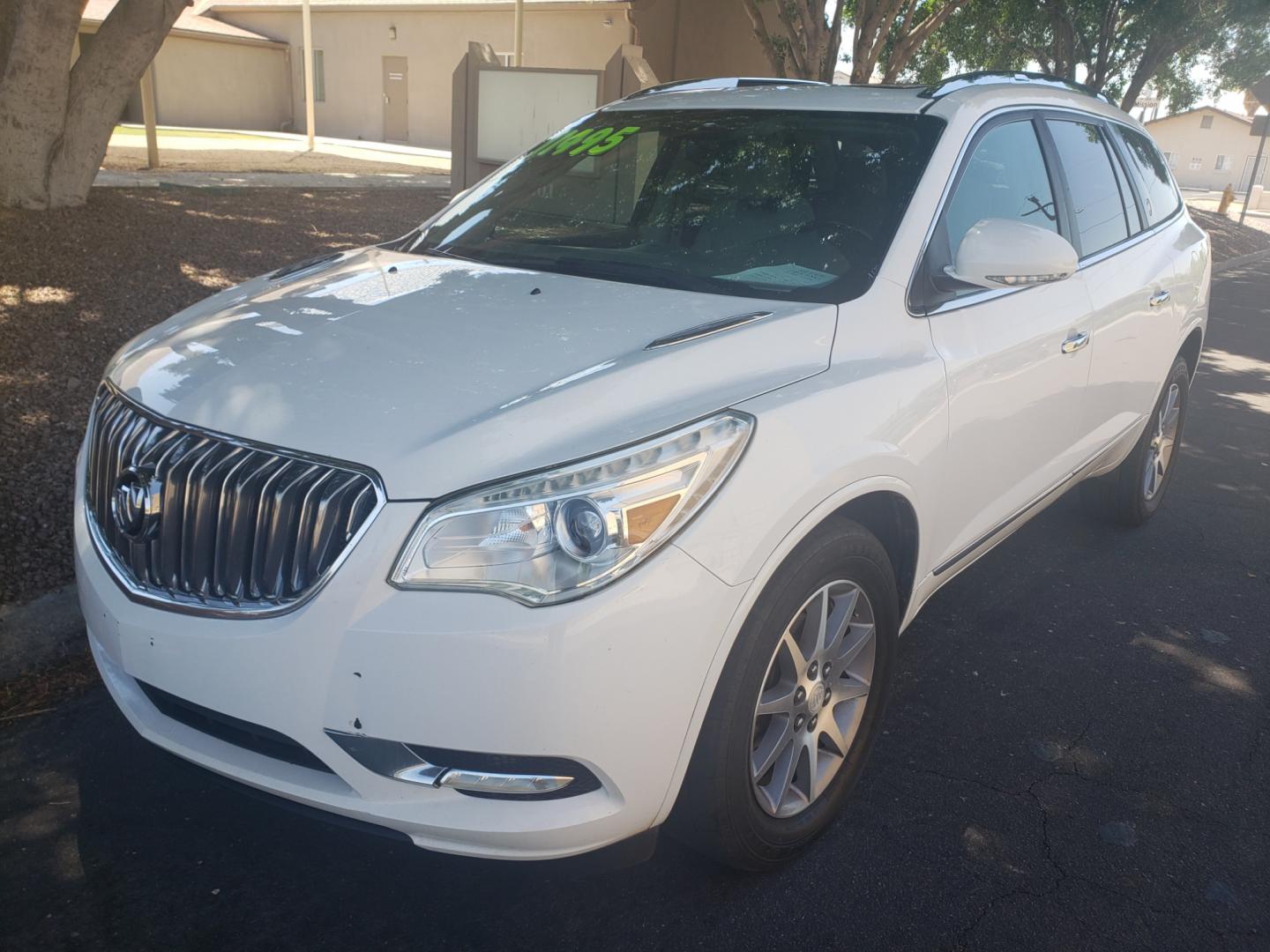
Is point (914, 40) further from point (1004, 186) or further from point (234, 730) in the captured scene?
point (234, 730)

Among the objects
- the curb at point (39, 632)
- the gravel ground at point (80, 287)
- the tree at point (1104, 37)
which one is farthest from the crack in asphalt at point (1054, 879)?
the tree at point (1104, 37)

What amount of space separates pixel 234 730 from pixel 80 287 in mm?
5248

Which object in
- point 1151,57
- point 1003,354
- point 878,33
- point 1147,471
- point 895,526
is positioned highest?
point 1151,57

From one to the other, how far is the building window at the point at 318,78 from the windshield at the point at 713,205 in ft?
94.6

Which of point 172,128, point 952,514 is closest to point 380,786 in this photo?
point 952,514

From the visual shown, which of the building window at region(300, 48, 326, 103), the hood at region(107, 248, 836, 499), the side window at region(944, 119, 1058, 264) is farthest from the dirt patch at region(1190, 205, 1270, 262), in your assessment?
the building window at region(300, 48, 326, 103)

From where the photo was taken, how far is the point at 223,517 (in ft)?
7.57

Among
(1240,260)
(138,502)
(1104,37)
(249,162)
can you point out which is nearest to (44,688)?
(138,502)

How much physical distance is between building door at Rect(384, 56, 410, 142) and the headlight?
27.9 metres

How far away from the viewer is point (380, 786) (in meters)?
2.17

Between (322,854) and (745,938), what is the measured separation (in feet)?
3.62

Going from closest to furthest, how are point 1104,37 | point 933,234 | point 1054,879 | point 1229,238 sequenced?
point 1054,879
point 933,234
point 1104,37
point 1229,238

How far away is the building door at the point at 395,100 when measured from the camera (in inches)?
1098

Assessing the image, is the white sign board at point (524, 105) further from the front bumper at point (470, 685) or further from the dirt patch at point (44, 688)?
the front bumper at point (470, 685)
